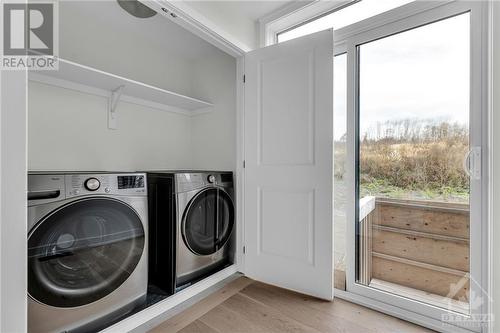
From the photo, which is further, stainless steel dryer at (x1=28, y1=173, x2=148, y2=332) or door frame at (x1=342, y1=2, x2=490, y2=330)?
door frame at (x1=342, y1=2, x2=490, y2=330)

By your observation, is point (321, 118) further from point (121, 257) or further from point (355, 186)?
point (121, 257)

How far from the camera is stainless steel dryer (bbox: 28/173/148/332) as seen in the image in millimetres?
1165

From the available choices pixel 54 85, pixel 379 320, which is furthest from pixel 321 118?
pixel 54 85

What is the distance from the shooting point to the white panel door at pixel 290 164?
1781mm

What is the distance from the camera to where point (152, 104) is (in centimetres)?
237

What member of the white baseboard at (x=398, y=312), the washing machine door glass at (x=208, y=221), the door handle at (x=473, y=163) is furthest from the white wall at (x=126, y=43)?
the white baseboard at (x=398, y=312)

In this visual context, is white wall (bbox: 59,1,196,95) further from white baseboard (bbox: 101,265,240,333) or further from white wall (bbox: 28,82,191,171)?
white baseboard (bbox: 101,265,240,333)

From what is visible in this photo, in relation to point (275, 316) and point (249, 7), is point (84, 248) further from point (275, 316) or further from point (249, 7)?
point (249, 7)

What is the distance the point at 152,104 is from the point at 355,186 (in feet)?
6.54

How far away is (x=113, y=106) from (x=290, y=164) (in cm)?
157

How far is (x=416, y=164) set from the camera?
161 centimetres

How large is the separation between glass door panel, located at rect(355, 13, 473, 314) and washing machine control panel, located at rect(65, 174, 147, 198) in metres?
1.58

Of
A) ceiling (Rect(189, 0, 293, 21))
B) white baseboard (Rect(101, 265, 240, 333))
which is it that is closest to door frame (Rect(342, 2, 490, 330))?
ceiling (Rect(189, 0, 293, 21))

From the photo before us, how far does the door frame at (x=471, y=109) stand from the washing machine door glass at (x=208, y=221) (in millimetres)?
1042
